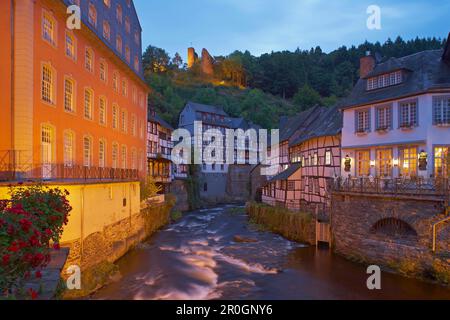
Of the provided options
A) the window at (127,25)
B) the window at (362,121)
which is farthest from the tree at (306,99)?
the window at (362,121)

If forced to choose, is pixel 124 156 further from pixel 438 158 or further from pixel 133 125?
pixel 438 158

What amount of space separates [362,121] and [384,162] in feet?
10.4

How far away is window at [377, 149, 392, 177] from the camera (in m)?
21.9

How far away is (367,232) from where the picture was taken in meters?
19.7

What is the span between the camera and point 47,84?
631 inches

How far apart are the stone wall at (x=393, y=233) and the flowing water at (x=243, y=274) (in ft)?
2.73

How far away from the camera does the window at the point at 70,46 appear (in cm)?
1788

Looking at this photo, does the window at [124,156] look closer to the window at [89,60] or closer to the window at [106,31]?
the window at [89,60]

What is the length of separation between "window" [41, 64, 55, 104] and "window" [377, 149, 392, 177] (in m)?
19.3

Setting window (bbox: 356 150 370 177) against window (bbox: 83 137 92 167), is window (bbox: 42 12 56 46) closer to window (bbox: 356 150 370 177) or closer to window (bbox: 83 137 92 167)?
window (bbox: 83 137 92 167)

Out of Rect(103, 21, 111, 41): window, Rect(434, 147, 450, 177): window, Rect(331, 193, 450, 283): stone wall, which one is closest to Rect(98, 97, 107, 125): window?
Rect(103, 21, 111, 41): window
